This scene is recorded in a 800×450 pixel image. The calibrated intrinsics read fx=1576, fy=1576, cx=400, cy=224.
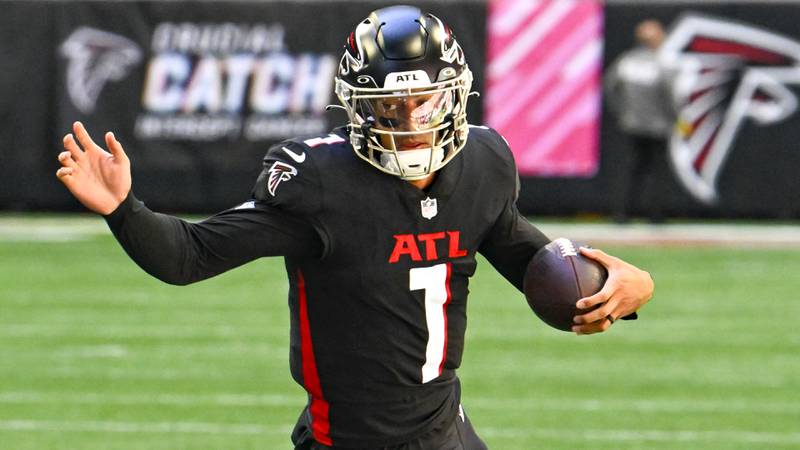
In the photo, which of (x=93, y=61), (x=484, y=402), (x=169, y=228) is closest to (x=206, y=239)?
(x=169, y=228)

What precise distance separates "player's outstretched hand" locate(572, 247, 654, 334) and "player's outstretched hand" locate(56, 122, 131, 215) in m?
1.12

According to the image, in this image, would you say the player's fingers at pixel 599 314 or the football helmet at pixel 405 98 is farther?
the player's fingers at pixel 599 314

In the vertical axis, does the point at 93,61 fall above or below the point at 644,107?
above

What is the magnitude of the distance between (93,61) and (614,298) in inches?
455

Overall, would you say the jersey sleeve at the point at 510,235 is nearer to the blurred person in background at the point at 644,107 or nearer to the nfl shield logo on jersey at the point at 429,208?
the nfl shield logo on jersey at the point at 429,208

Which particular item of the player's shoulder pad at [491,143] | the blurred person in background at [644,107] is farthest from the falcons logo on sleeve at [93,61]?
the player's shoulder pad at [491,143]

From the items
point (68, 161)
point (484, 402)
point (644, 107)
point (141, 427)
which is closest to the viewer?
point (68, 161)

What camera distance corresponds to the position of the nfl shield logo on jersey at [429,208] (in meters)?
3.67

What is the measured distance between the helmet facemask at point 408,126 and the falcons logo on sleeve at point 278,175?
16 centimetres

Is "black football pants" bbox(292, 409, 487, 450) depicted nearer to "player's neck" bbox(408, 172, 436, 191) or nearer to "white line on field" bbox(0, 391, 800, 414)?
"player's neck" bbox(408, 172, 436, 191)

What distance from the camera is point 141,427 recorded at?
6.50 meters

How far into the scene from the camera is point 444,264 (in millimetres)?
3709

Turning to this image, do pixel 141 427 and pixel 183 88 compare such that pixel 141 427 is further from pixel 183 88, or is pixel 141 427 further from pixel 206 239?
pixel 183 88

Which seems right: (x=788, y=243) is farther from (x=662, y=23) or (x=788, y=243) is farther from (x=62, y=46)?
(x=62, y=46)
